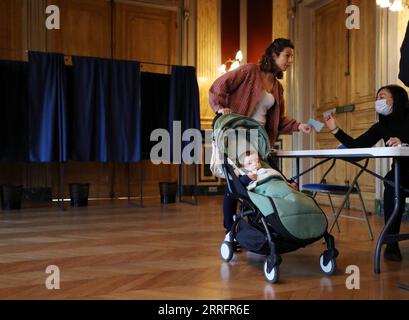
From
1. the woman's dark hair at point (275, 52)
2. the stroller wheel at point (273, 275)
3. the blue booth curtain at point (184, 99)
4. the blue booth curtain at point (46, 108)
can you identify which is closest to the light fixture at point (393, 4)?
the woman's dark hair at point (275, 52)

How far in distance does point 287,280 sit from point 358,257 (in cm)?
77

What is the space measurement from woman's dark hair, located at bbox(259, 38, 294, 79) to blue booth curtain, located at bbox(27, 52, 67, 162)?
3.09m

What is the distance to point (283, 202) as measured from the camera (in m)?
2.08

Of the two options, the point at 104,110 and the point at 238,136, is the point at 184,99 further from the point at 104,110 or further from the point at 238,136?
the point at 238,136

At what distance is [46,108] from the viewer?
5035 mm

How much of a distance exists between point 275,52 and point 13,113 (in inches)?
143

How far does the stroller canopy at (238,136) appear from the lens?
2432 millimetres

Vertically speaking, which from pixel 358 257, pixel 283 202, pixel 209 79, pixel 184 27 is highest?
pixel 184 27

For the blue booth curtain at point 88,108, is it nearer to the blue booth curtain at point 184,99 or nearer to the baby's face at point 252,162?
the blue booth curtain at point 184,99

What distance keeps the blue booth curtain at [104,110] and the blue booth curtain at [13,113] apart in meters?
0.56

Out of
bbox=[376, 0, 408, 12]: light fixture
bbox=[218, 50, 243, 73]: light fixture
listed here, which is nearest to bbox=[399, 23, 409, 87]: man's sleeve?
bbox=[376, 0, 408, 12]: light fixture

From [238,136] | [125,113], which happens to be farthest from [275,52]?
[125,113]
